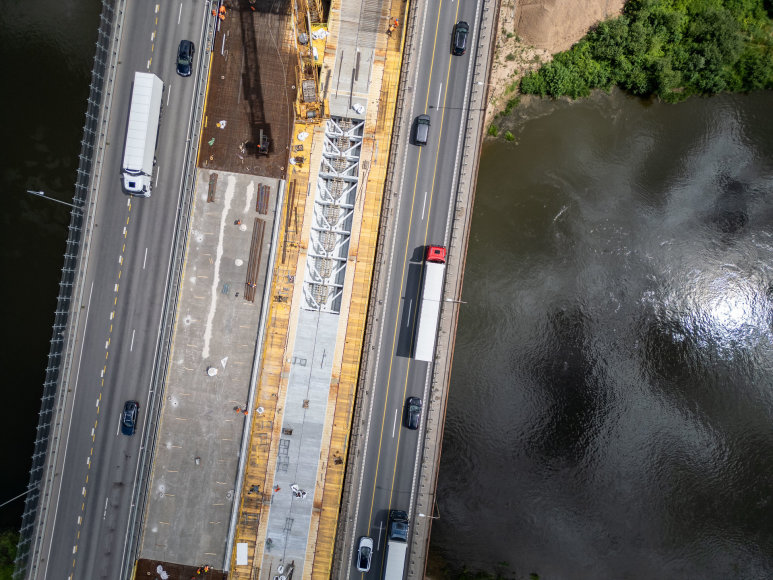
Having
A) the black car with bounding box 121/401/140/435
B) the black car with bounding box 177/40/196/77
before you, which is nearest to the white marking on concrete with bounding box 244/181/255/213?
the black car with bounding box 177/40/196/77

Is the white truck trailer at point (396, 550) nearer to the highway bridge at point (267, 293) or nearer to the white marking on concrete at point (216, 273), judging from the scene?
the highway bridge at point (267, 293)

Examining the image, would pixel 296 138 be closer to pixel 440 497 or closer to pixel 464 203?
pixel 464 203

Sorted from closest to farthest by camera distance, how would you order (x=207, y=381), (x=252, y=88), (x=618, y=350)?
(x=207, y=381), (x=252, y=88), (x=618, y=350)

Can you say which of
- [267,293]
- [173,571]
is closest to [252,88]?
[267,293]

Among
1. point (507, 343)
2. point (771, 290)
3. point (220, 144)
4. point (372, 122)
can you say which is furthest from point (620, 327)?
point (220, 144)

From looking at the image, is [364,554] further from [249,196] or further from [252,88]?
[252,88]

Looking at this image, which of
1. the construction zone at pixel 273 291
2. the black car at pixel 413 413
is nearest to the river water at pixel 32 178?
the construction zone at pixel 273 291
